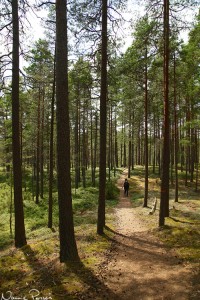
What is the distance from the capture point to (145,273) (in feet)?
25.6

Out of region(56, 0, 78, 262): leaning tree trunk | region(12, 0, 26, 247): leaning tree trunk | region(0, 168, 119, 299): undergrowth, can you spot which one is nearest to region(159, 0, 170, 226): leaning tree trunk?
region(0, 168, 119, 299): undergrowth

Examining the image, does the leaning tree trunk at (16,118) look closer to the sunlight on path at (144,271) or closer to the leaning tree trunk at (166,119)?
the sunlight on path at (144,271)

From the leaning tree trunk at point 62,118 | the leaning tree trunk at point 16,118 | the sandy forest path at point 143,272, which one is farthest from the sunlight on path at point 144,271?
the leaning tree trunk at point 16,118

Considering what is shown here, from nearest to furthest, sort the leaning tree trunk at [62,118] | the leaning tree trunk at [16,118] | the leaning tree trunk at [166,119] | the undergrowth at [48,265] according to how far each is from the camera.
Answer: the undergrowth at [48,265]
the leaning tree trunk at [62,118]
the leaning tree trunk at [16,118]
the leaning tree trunk at [166,119]

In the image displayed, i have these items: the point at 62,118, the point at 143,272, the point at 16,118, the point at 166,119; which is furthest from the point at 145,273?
the point at 16,118

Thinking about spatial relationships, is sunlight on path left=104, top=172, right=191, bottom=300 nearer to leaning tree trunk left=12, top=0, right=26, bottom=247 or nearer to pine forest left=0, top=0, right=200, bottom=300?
pine forest left=0, top=0, right=200, bottom=300

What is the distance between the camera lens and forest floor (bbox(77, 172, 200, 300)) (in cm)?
651

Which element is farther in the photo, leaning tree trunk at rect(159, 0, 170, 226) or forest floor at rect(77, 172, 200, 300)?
leaning tree trunk at rect(159, 0, 170, 226)

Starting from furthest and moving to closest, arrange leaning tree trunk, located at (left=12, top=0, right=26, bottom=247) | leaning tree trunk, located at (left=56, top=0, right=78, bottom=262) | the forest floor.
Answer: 1. leaning tree trunk, located at (left=12, top=0, right=26, bottom=247)
2. leaning tree trunk, located at (left=56, top=0, right=78, bottom=262)
3. the forest floor

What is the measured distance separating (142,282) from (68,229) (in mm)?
2630

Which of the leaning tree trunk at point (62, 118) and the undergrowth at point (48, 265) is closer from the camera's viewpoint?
the undergrowth at point (48, 265)

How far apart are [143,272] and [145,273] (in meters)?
0.09

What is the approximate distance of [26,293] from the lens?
677cm

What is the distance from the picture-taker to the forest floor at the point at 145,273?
6512 mm
